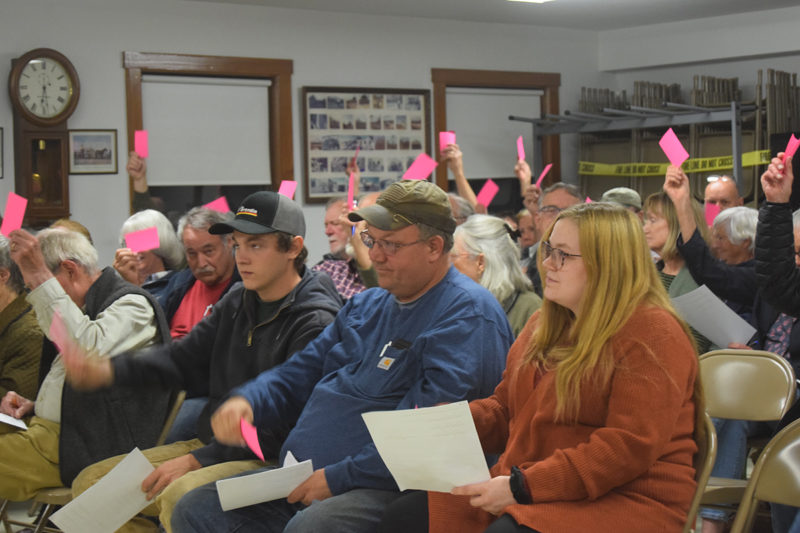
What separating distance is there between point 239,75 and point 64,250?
4150 mm

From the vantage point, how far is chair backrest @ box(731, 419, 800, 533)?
202 centimetres

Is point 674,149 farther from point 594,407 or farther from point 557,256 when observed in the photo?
point 594,407

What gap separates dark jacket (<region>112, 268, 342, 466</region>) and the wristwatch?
→ 1017 millimetres

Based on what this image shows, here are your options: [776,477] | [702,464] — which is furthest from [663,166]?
[702,464]

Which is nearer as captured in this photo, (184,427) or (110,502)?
(110,502)

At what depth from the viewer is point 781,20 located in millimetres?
7559

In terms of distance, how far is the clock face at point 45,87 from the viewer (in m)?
6.14

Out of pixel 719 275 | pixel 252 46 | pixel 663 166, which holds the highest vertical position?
pixel 252 46

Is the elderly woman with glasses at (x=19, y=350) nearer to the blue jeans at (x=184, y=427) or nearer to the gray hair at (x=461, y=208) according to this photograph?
the blue jeans at (x=184, y=427)

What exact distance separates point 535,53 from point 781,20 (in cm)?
209

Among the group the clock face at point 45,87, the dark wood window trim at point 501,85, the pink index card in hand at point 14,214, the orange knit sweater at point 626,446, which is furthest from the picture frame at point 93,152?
the orange knit sweater at point 626,446

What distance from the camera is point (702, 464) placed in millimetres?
1856

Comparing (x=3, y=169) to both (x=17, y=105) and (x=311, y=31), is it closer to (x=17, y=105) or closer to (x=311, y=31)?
(x=17, y=105)

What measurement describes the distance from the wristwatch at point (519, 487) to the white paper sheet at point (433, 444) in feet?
0.23
